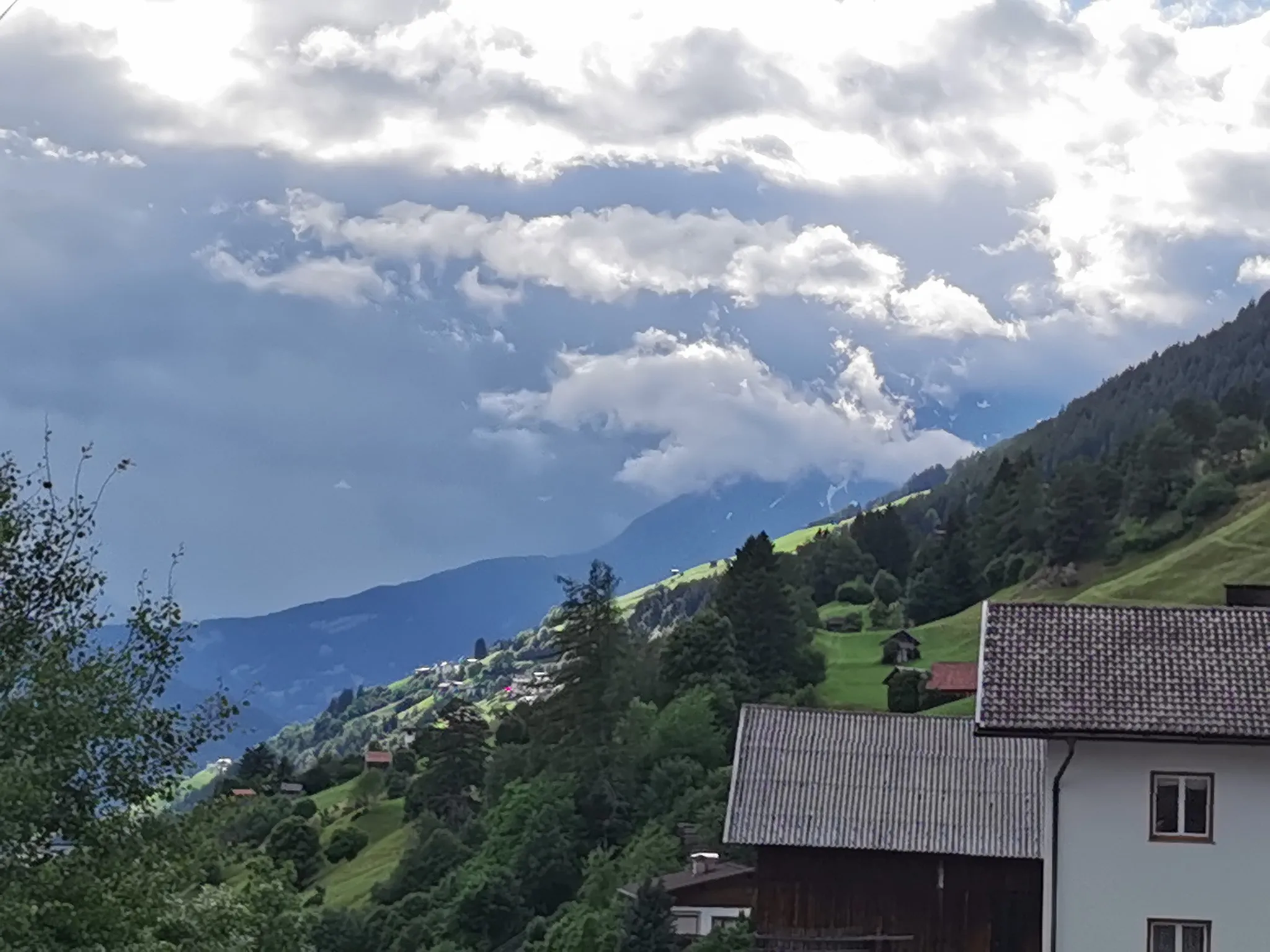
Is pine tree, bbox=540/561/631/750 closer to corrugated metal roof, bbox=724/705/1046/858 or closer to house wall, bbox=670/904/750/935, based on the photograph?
house wall, bbox=670/904/750/935

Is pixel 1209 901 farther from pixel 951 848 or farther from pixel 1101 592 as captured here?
pixel 1101 592

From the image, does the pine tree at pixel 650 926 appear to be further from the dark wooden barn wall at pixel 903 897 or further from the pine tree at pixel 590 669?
the pine tree at pixel 590 669

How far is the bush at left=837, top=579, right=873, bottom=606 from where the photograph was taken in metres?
137

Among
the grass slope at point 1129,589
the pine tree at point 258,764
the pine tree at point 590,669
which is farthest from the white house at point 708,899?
the pine tree at point 258,764

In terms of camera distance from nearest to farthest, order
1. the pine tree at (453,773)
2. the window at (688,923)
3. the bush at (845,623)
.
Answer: the window at (688,923) < the pine tree at (453,773) < the bush at (845,623)

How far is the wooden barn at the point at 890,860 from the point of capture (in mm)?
37375

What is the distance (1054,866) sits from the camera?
83.8ft

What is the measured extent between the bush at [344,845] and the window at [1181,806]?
8392cm

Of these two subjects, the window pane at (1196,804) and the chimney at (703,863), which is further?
the chimney at (703,863)

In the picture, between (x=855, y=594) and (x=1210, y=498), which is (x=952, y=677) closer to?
(x=1210, y=498)

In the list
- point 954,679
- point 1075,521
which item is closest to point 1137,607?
point 954,679

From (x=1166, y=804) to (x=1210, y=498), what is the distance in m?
101

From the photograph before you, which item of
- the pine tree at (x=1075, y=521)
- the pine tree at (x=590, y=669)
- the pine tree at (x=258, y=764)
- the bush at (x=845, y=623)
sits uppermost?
the pine tree at (x=1075, y=521)

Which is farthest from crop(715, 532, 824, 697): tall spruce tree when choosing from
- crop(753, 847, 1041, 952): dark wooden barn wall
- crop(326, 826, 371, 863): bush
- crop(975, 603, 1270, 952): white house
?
crop(975, 603, 1270, 952): white house
